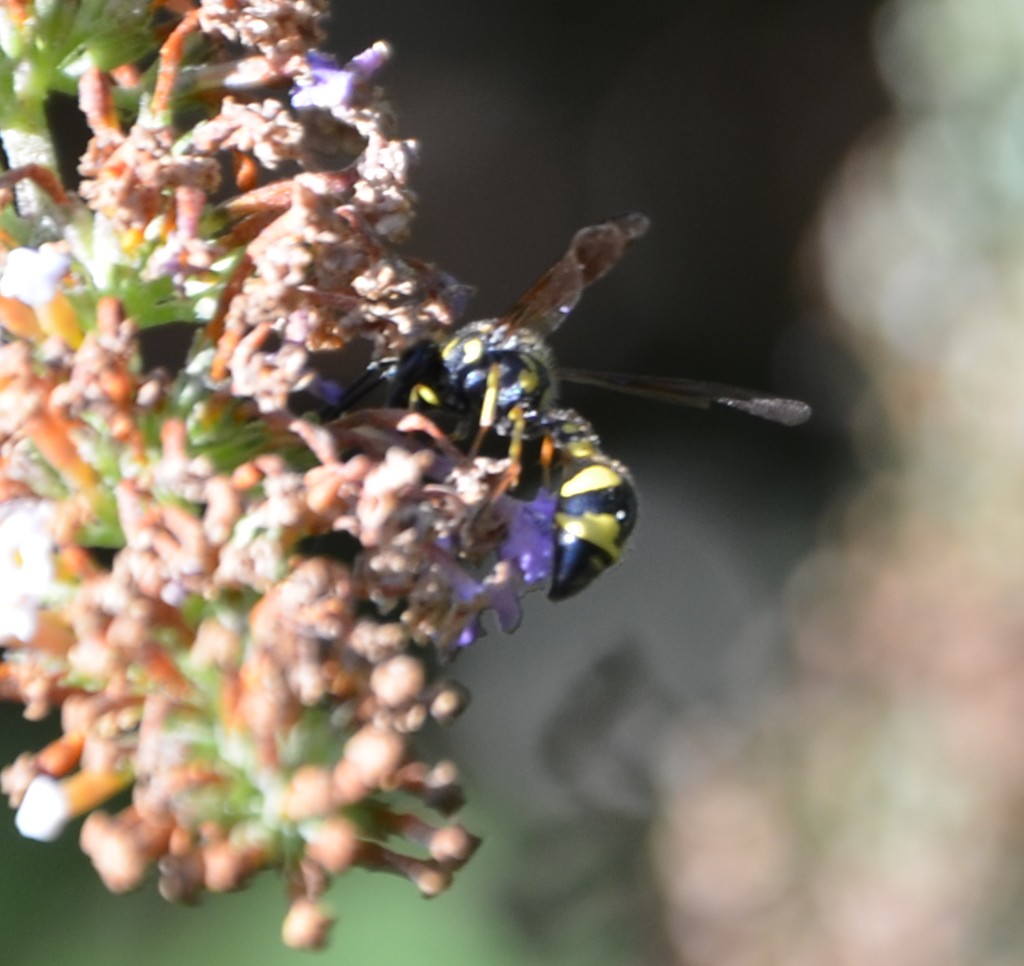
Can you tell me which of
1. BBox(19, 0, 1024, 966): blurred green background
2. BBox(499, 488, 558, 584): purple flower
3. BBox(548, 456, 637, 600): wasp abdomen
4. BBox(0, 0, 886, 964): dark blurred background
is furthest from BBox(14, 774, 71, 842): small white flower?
BBox(0, 0, 886, 964): dark blurred background

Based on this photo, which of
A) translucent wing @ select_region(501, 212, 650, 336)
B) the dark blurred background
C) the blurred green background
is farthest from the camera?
the dark blurred background

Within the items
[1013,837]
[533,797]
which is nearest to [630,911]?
[533,797]

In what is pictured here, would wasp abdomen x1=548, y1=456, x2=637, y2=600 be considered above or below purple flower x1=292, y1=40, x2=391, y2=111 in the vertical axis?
below

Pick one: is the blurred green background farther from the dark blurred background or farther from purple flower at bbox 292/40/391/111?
purple flower at bbox 292/40/391/111

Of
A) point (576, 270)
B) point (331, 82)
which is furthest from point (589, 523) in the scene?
point (331, 82)

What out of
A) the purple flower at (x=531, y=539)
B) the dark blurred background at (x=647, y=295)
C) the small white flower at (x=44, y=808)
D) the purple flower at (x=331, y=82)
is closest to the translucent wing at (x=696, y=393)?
the purple flower at (x=531, y=539)

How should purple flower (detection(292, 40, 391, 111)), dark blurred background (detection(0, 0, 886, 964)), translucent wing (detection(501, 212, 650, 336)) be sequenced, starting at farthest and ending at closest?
dark blurred background (detection(0, 0, 886, 964))
translucent wing (detection(501, 212, 650, 336))
purple flower (detection(292, 40, 391, 111))

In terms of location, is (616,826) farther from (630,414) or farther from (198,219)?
(198,219)

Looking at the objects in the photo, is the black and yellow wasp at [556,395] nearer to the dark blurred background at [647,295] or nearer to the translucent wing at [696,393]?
the translucent wing at [696,393]
